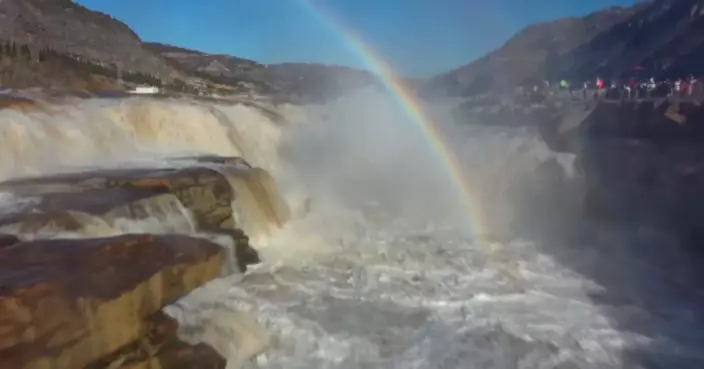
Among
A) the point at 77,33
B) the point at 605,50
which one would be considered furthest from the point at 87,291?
the point at 77,33

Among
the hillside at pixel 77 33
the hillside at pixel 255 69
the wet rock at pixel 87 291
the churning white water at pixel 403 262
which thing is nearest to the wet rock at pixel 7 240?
the wet rock at pixel 87 291

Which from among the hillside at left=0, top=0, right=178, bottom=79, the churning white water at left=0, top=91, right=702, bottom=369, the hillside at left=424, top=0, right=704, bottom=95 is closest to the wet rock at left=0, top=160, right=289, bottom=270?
the churning white water at left=0, top=91, right=702, bottom=369

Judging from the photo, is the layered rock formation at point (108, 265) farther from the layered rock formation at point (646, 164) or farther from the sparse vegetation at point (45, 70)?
the sparse vegetation at point (45, 70)

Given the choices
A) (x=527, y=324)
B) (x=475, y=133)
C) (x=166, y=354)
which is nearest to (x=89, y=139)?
(x=166, y=354)

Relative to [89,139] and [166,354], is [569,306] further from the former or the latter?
[89,139]

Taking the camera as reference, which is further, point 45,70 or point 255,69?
point 255,69

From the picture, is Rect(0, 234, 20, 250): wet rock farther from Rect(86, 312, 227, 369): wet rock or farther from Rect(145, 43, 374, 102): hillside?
Rect(145, 43, 374, 102): hillside

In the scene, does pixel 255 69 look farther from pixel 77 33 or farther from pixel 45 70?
pixel 45 70
